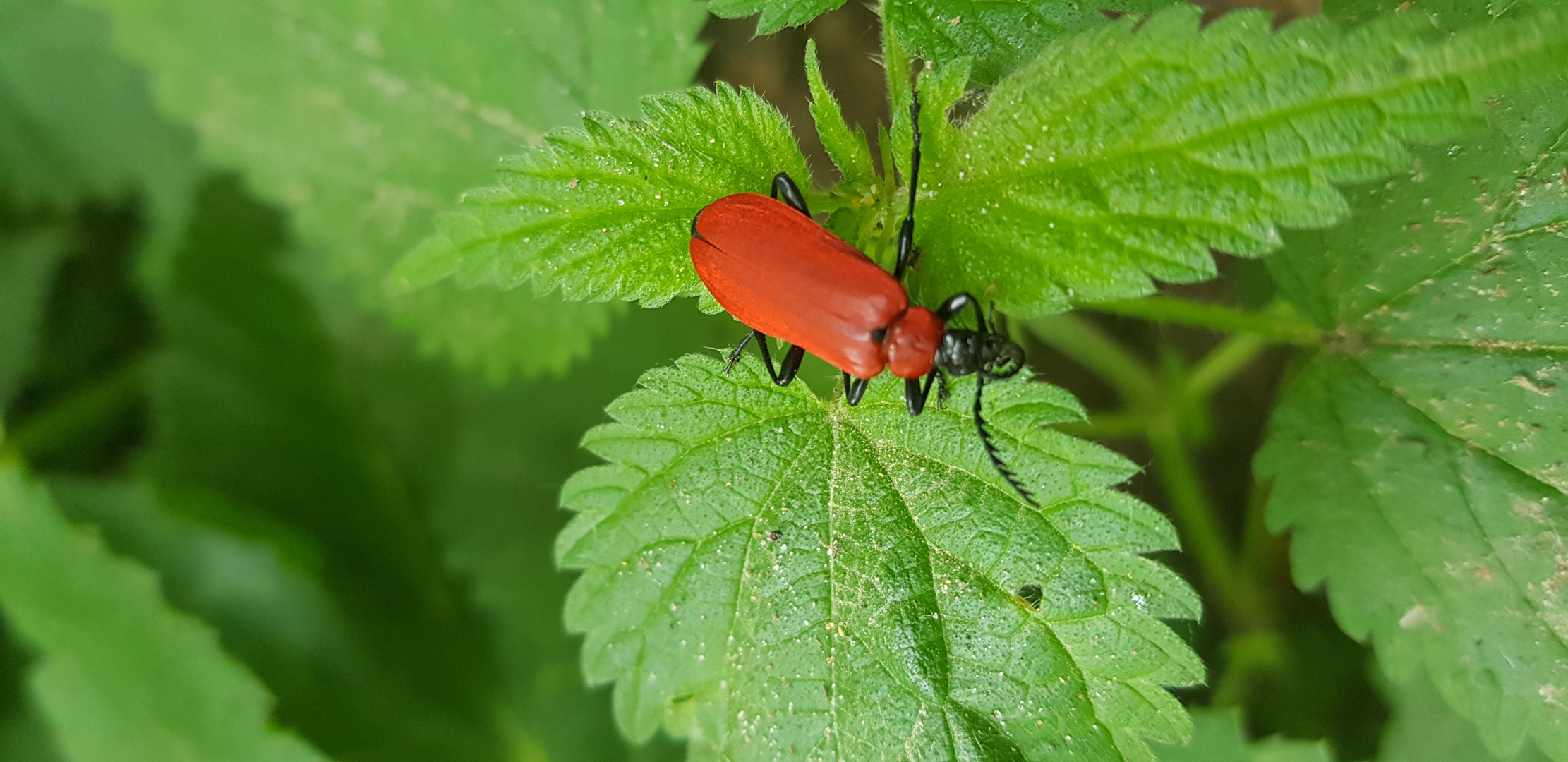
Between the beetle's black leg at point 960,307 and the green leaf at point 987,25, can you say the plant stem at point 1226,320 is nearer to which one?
the beetle's black leg at point 960,307

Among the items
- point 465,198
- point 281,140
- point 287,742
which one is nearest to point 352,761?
point 287,742

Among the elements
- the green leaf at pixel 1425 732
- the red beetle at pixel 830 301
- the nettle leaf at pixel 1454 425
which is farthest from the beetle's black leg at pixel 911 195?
the green leaf at pixel 1425 732

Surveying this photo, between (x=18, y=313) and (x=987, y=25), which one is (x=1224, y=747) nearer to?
(x=987, y=25)

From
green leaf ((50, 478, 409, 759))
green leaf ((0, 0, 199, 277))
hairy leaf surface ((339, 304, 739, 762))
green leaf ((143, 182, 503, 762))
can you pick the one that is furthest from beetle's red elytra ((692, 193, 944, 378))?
green leaf ((0, 0, 199, 277))

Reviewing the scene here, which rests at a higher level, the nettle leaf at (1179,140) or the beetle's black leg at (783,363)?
the beetle's black leg at (783,363)

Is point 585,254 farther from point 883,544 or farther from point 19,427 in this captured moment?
point 19,427
